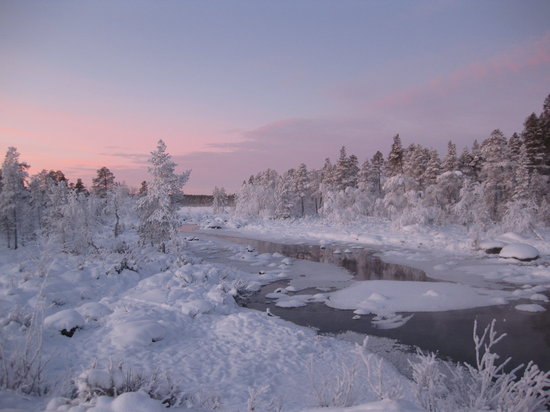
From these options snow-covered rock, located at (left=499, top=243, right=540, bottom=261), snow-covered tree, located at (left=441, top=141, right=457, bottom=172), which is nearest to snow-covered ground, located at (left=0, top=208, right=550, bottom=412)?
snow-covered rock, located at (left=499, top=243, right=540, bottom=261)

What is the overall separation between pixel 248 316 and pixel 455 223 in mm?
35334

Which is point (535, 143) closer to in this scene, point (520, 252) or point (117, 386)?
point (520, 252)

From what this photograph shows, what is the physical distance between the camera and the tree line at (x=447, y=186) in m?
31.2

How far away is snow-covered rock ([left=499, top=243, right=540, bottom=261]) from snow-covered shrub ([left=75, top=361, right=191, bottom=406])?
79.1 feet

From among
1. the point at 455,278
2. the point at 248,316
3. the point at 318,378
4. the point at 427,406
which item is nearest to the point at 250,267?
the point at 248,316

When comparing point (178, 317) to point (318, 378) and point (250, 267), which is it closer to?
point (318, 378)

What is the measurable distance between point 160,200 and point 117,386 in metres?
19.8

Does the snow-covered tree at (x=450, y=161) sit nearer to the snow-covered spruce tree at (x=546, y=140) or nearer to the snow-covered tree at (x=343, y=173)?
the snow-covered spruce tree at (x=546, y=140)

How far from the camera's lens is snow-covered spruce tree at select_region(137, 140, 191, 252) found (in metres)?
22.8

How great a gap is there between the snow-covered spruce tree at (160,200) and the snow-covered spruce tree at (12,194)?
53.9 ft

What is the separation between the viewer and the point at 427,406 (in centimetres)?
368

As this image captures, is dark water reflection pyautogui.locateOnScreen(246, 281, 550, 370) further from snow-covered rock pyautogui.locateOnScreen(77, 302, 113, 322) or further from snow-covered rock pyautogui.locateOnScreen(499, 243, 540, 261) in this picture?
snow-covered rock pyautogui.locateOnScreen(499, 243, 540, 261)

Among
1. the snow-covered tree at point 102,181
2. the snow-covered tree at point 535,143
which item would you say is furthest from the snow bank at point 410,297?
the snow-covered tree at point 102,181

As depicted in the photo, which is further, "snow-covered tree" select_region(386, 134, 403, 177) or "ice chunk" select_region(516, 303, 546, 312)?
"snow-covered tree" select_region(386, 134, 403, 177)
